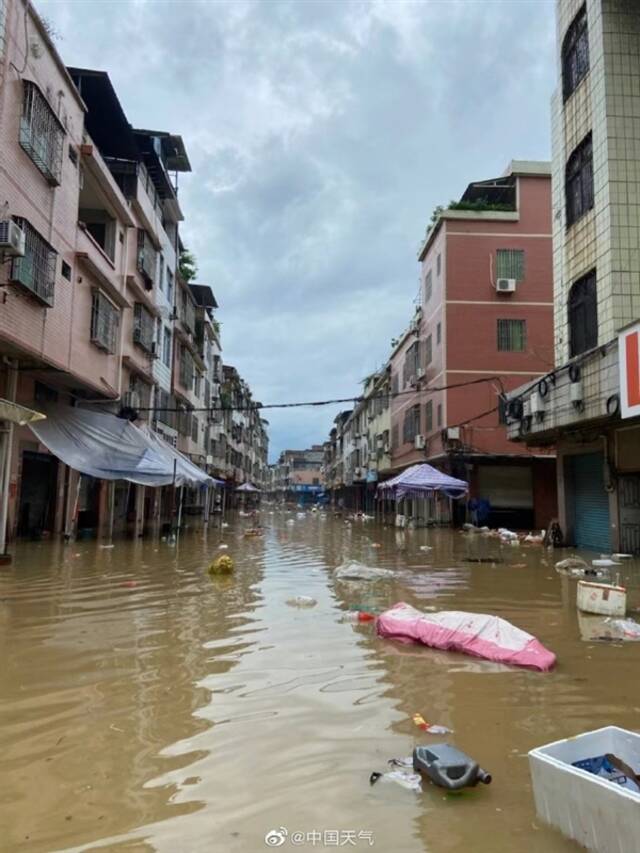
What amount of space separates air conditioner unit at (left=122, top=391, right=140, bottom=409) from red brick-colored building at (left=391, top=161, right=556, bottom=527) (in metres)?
12.5

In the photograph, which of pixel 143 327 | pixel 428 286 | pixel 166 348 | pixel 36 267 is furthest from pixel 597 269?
pixel 166 348

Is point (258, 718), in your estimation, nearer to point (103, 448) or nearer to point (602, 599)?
point (602, 599)

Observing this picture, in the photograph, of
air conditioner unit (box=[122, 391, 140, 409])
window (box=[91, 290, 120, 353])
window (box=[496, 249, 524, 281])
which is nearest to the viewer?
window (box=[91, 290, 120, 353])

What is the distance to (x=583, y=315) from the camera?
16578 mm

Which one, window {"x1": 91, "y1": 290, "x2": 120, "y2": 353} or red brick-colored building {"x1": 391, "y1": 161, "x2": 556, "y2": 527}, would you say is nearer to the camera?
window {"x1": 91, "y1": 290, "x2": 120, "y2": 353}

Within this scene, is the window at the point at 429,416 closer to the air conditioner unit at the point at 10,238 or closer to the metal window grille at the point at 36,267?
the metal window grille at the point at 36,267

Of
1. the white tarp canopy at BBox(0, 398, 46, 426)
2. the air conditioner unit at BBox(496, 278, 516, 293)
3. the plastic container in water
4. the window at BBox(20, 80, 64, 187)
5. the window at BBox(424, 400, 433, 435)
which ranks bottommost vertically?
the plastic container in water

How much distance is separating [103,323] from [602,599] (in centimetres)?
1487

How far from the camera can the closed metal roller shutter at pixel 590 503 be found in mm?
16984

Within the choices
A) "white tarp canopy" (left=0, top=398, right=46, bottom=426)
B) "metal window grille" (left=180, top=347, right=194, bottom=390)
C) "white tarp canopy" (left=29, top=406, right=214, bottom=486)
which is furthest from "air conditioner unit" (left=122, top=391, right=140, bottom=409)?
"white tarp canopy" (left=0, top=398, right=46, bottom=426)

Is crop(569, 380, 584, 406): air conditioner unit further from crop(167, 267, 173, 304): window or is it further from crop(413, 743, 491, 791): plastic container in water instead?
crop(167, 267, 173, 304): window

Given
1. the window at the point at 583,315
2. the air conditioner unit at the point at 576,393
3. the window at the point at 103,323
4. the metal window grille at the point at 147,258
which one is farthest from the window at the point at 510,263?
the window at the point at 103,323

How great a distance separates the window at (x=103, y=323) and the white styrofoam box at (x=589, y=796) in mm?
16132

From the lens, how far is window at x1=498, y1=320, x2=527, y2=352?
93.0ft
